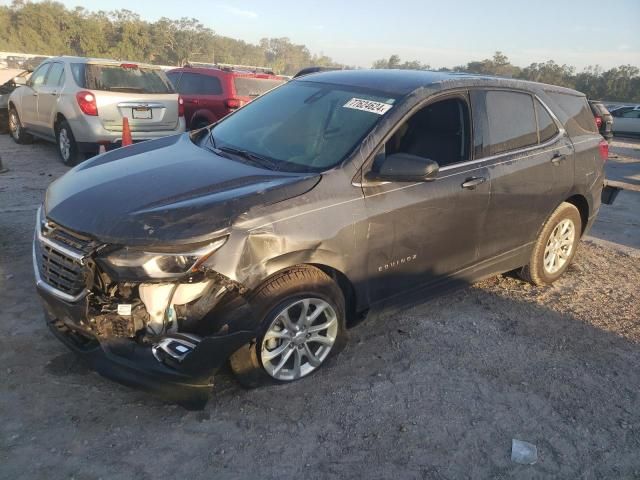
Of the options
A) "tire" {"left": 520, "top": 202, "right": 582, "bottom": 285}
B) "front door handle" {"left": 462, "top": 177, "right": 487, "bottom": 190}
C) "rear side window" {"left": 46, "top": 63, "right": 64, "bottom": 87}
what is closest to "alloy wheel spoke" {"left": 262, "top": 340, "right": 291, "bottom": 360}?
"front door handle" {"left": 462, "top": 177, "right": 487, "bottom": 190}

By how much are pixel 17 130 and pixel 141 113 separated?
3973 mm

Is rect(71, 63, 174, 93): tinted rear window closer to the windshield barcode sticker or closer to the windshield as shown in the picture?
the windshield

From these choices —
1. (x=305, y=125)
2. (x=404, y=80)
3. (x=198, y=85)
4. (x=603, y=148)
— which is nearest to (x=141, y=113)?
(x=198, y=85)

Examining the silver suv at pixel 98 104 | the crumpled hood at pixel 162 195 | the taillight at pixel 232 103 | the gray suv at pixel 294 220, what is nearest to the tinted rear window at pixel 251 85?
the taillight at pixel 232 103

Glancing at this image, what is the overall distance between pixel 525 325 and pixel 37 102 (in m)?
8.78

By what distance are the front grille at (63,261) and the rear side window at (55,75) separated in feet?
21.7

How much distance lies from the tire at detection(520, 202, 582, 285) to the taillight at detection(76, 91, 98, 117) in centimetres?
644

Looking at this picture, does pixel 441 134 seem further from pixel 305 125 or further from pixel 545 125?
pixel 545 125

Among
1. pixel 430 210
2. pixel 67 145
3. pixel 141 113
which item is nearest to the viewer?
pixel 430 210

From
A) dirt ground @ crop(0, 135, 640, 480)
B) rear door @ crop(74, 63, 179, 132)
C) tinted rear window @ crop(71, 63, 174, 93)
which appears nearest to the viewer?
dirt ground @ crop(0, 135, 640, 480)

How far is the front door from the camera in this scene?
10.8 ft

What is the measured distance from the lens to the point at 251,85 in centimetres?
1087

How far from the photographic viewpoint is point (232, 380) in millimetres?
3152

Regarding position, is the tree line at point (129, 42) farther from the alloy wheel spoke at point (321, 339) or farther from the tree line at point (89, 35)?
the alloy wheel spoke at point (321, 339)
